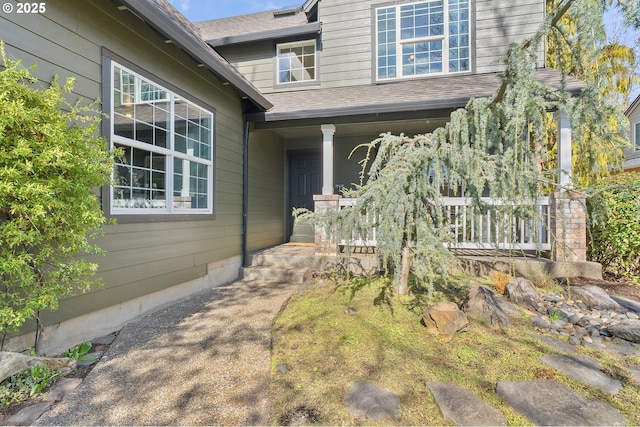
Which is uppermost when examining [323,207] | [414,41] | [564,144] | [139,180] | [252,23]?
[252,23]

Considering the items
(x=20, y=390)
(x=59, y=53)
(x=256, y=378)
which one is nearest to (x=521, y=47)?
(x=256, y=378)

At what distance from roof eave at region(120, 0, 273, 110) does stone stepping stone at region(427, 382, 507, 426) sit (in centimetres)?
439

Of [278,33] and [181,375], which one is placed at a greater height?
[278,33]

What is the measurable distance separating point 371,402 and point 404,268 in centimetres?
206

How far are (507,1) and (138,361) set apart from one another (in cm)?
858

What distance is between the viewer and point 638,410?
192cm

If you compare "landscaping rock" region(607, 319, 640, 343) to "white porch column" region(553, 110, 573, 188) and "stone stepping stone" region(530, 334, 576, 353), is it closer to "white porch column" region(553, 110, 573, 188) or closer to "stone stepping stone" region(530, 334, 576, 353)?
"stone stepping stone" region(530, 334, 576, 353)

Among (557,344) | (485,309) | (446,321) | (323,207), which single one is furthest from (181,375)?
(323,207)

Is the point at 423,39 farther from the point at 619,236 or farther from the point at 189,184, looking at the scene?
the point at 189,184

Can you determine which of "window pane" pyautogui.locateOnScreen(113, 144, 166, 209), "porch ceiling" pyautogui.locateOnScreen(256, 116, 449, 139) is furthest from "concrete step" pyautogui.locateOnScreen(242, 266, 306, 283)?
"porch ceiling" pyautogui.locateOnScreen(256, 116, 449, 139)

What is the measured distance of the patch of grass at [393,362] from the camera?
6.54 feet

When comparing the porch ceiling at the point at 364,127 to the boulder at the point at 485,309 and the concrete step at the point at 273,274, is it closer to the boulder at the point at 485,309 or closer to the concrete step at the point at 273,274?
the concrete step at the point at 273,274

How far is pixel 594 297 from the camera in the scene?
3.75 m

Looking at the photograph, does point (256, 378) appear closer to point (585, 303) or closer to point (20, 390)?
Answer: point (20, 390)
